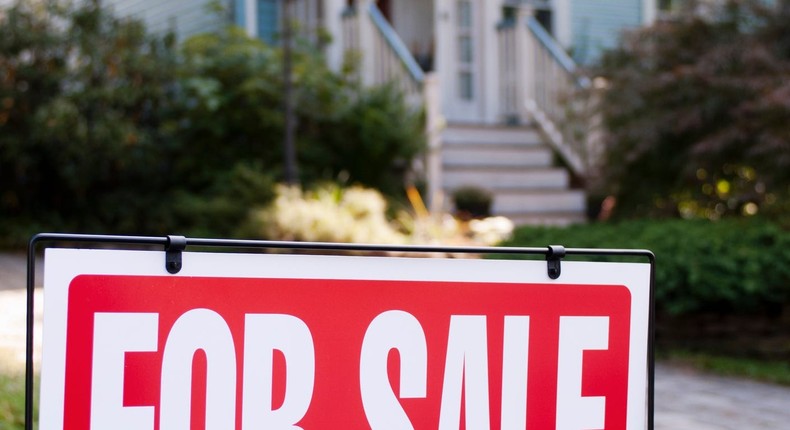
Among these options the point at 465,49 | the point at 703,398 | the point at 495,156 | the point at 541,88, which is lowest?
the point at 703,398

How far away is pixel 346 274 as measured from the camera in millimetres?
1716

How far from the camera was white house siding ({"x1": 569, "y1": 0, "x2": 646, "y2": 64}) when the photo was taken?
14031 mm

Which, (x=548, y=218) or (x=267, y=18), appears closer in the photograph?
(x=548, y=218)

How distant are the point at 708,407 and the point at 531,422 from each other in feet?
10.9

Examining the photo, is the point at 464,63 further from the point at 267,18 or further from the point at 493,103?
the point at 267,18

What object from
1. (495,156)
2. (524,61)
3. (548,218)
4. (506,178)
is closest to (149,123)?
(495,156)

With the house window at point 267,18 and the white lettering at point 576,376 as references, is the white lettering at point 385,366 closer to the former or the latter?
the white lettering at point 576,376

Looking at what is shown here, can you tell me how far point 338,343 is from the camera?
1698mm

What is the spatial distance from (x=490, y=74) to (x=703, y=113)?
5552mm

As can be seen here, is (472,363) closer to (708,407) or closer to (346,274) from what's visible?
(346,274)

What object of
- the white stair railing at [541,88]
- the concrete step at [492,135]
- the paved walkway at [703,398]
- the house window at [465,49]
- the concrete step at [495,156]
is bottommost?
the paved walkway at [703,398]

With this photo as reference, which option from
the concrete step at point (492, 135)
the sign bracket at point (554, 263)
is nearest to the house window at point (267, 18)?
the concrete step at point (492, 135)

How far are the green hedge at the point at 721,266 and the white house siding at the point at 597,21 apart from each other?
26.5ft

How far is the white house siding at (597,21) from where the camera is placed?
46.0 feet
